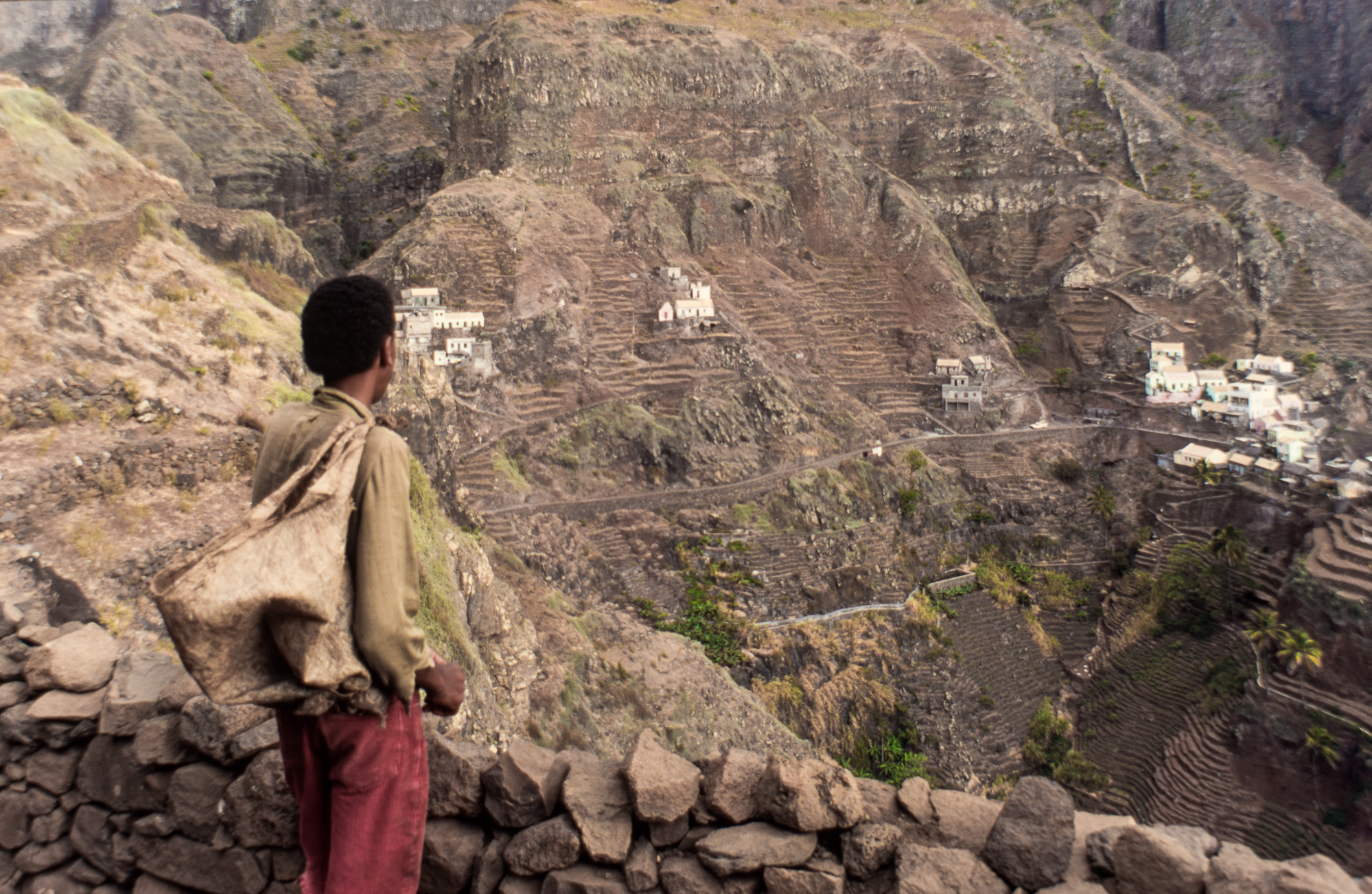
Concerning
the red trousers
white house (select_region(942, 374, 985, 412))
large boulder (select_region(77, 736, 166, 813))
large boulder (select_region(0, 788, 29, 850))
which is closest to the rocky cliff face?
white house (select_region(942, 374, 985, 412))

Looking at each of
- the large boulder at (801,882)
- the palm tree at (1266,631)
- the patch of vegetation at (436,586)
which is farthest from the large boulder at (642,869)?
the palm tree at (1266,631)

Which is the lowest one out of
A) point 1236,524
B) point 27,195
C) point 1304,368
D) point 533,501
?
point 1236,524

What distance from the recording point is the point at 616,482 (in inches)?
1001

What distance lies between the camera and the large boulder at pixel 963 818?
117 inches

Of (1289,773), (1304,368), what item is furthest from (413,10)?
(1289,773)

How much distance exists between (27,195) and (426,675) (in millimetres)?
10285

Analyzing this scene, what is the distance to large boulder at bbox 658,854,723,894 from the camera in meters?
2.87

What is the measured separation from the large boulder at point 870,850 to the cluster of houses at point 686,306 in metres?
28.4

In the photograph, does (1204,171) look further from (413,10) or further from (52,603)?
(52,603)

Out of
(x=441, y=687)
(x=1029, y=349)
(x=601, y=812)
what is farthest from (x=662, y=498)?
(x=441, y=687)

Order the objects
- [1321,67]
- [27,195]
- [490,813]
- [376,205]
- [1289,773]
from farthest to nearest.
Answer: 1. [1321,67]
2. [376,205]
3. [1289,773]
4. [27,195]
5. [490,813]

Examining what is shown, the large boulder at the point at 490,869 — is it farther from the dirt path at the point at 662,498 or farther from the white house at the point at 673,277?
the white house at the point at 673,277

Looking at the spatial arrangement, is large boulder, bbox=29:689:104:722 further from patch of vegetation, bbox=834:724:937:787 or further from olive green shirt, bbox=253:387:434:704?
patch of vegetation, bbox=834:724:937:787

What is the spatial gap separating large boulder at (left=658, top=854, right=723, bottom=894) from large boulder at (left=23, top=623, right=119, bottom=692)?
9.06 ft
